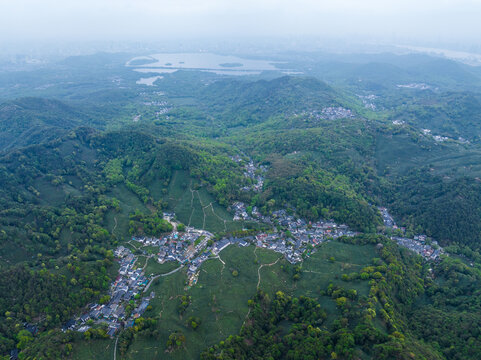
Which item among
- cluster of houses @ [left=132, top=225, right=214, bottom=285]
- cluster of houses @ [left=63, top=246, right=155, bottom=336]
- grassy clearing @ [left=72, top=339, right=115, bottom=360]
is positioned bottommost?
cluster of houses @ [left=63, top=246, right=155, bottom=336]

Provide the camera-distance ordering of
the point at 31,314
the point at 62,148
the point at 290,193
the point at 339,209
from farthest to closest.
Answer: the point at 62,148, the point at 290,193, the point at 339,209, the point at 31,314

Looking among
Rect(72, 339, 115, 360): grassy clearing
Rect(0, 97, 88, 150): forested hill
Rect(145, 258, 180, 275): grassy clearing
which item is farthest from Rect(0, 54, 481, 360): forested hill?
Rect(0, 97, 88, 150): forested hill

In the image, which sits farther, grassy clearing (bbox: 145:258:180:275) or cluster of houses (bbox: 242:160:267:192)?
cluster of houses (bbox: 242:160:267:192)

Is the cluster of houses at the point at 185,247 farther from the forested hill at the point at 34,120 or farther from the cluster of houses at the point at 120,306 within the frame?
the forested hill at the point at 34,120

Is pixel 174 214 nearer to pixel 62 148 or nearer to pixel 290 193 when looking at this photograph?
pixel 290 193

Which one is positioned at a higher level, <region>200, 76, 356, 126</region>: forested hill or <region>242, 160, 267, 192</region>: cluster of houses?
<region>200, 76, 356, 126</region>: forested hill

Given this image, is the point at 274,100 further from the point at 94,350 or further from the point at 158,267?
the point at 94,350

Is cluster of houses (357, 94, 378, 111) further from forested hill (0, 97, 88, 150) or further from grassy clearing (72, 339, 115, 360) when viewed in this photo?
grassy clearing (72, 339, 115, 360)

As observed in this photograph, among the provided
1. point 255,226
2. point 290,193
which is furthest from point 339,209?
point 255,226
